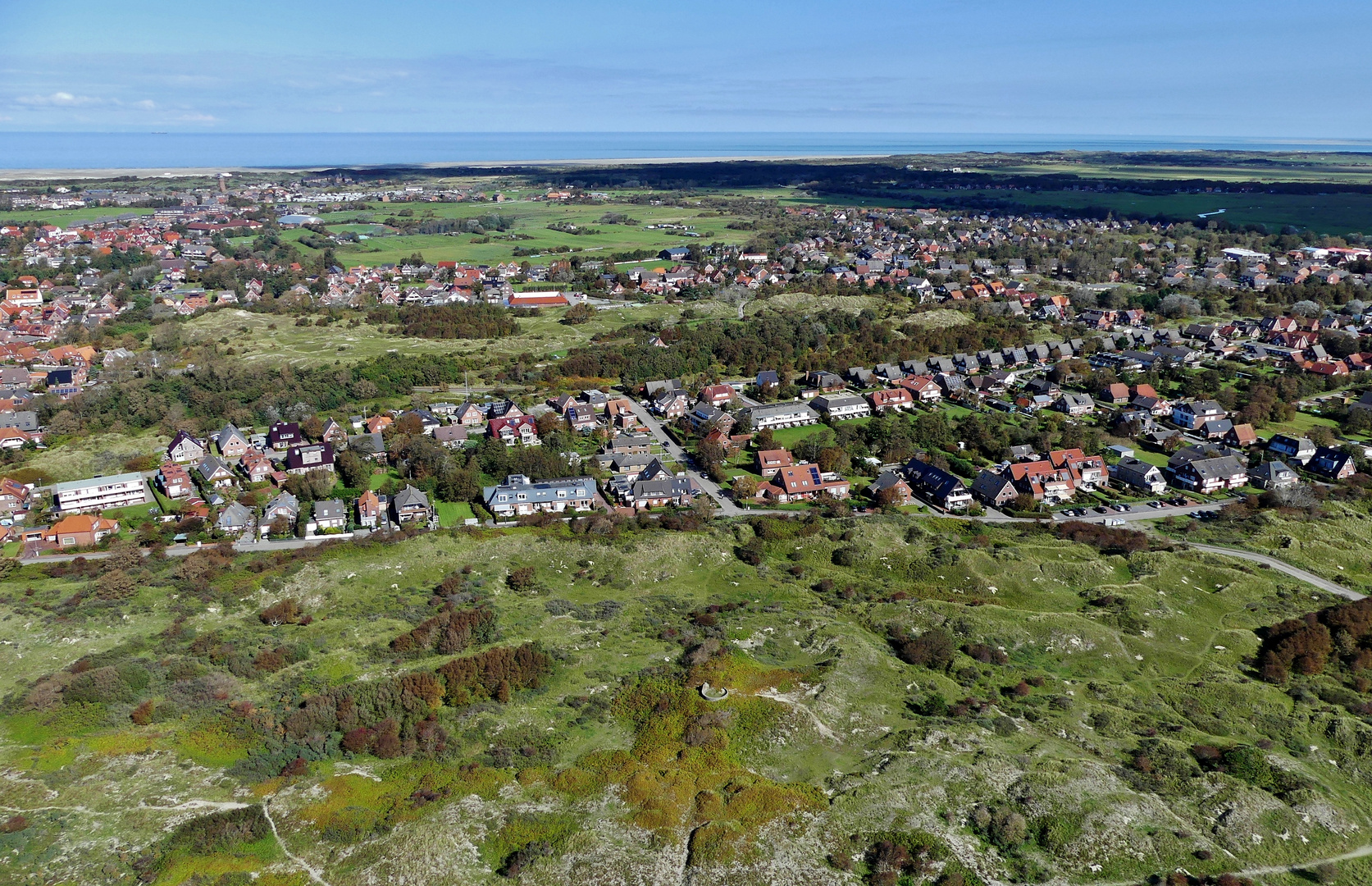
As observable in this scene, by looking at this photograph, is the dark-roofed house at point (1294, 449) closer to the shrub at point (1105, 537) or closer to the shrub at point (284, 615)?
the shrub at point (1105, 537)

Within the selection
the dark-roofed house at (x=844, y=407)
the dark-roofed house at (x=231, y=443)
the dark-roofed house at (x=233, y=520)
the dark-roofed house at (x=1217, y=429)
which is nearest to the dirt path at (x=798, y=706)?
the dark-roofed house at (x=233, y=520)

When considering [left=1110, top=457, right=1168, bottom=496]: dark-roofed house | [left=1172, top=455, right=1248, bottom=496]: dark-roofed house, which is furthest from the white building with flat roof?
[left=1172, top=455, right=1248, bottom=496]: dark-roofed house

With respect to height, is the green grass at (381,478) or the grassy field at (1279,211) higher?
the grassy field at (1279,211)

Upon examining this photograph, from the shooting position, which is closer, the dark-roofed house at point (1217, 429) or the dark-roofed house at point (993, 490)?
the dark-roofed house at point (993, 490)

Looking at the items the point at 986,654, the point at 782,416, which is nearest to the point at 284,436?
the point at 782,416

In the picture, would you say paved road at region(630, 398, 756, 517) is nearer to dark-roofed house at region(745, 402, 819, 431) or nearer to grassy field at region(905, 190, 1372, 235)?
dark-roofed house at region(745, 402, 819, 431)

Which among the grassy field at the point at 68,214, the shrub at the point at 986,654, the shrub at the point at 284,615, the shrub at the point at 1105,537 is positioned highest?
the grassy field at the point at 68,214
